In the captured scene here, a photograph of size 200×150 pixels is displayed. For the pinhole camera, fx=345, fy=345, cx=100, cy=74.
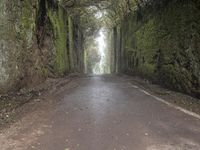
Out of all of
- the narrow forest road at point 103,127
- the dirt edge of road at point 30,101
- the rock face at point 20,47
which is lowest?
the narrow forest road at point 103,127

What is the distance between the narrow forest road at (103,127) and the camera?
6.34 m

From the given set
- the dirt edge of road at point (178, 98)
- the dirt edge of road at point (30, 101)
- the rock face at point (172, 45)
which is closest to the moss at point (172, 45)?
the rock face at point (172, 45)

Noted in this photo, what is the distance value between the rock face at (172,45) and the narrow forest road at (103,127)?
6.10 feet

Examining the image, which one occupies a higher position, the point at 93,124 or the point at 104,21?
the point at 104,21

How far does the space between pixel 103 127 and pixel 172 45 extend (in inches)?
246

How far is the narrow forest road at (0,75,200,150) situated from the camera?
634cm

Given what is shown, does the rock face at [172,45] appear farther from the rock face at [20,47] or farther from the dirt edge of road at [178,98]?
the rock face at [20,47]

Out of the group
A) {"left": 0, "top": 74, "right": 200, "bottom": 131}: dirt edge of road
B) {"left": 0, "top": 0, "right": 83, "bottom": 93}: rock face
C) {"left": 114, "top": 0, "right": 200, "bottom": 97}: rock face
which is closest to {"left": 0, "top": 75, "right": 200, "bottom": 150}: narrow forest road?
{"left": 0, "top": 74, "right": 200, "bottom": 131}: dirt edge of road

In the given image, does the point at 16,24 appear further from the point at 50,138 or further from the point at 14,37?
the point at 50,138

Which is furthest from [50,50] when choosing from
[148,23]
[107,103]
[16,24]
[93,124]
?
[93,124]

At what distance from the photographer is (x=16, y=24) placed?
34.6 feet

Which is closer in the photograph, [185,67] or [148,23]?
[185,67]

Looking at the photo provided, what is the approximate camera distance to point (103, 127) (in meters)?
7.42

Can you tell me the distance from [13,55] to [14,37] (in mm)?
543
